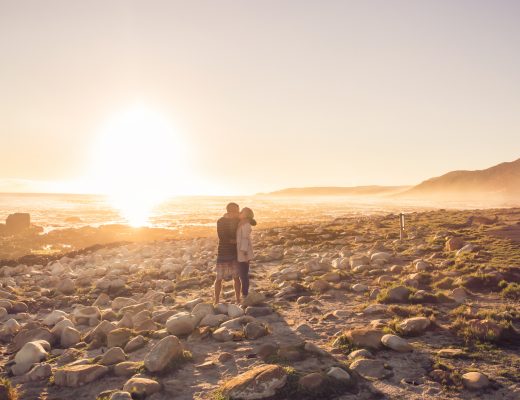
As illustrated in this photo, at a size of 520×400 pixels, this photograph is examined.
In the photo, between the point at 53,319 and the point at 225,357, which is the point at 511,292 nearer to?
the point at 225,357

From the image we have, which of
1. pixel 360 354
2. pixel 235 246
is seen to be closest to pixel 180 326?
pixel 235 246

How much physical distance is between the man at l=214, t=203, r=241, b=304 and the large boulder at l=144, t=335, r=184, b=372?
3531mm

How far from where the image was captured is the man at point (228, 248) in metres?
10.2

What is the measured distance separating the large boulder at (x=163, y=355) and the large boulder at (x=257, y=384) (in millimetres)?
1312

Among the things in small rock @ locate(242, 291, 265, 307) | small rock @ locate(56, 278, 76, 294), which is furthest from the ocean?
small rock @ locate(242, 291, 265, 307)

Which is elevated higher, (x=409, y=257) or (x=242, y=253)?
(x=242, y=253)

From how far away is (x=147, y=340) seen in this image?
7.64 meters

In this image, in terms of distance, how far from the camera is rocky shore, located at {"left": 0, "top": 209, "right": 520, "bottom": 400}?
550cm

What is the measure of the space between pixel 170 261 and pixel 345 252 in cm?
748

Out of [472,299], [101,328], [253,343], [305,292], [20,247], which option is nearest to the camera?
[253,343]

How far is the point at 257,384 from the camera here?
17.3ft

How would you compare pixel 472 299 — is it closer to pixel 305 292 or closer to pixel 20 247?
pixel 305 292

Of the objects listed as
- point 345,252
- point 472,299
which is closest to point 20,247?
point 345,252

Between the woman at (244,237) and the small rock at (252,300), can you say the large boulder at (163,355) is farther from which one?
the woman at (244,237)
